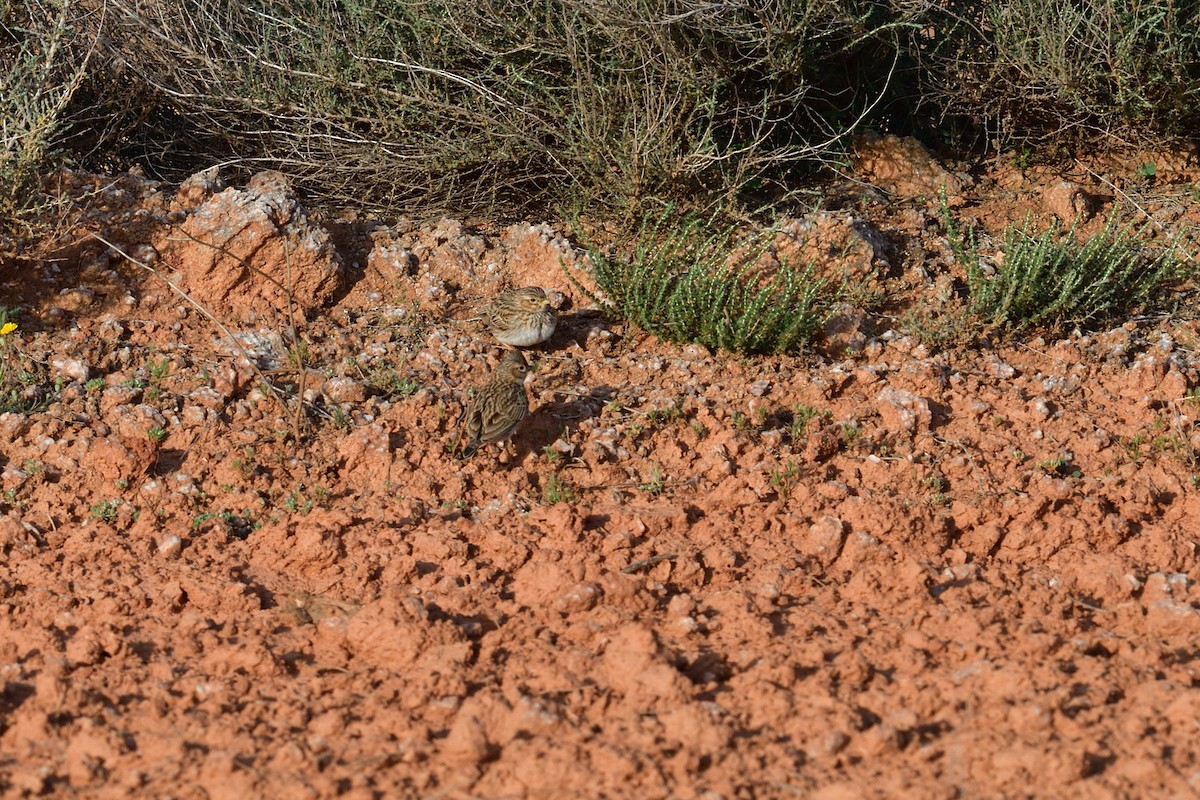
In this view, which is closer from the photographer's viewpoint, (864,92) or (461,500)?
(461,500)

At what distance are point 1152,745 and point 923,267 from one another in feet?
11.6

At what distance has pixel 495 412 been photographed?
548cm

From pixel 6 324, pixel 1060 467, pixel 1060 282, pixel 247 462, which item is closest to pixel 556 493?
pixel 247 462

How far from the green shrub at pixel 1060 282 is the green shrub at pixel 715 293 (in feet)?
2.50

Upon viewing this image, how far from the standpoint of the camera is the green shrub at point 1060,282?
6.43m

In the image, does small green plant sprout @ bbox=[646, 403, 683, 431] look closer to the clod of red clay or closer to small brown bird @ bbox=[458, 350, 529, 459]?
small brown bird @ bbox=[458, 350, 529, 459]

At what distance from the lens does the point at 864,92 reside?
7766 millimetres

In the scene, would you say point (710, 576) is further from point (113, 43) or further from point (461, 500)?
point (113, 43)

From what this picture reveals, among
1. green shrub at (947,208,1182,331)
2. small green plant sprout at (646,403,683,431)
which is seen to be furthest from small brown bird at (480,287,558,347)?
green shrub at (947,208,1182,331)

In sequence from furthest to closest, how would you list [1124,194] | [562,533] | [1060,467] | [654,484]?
[1124,194] < [1060,467] < [654,484] < [562,533]

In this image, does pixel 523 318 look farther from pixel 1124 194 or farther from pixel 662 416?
pixel 1124 194

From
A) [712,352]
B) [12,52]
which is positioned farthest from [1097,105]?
[12,52]

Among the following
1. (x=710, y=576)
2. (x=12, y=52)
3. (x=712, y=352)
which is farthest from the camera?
(x=12, y=52)

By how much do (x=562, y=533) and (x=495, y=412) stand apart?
1.97ft
